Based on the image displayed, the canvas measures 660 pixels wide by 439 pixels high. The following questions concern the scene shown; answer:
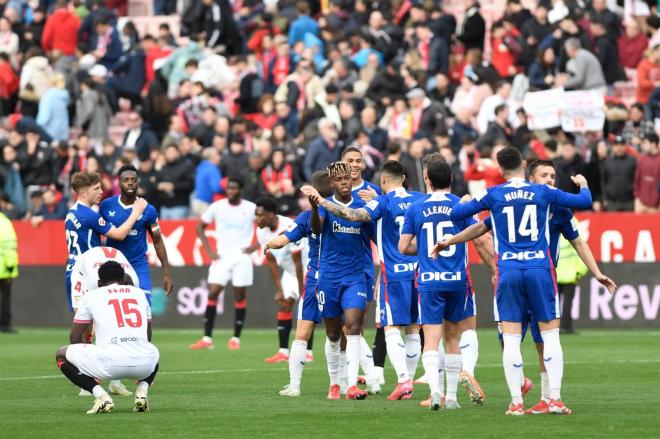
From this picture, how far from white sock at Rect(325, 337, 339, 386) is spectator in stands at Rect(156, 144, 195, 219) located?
15.0 m

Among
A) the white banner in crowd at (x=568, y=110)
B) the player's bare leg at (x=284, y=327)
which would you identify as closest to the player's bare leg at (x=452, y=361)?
the player's bare leg at (x=284, y=327)

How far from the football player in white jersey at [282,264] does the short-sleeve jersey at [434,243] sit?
5.85 meters

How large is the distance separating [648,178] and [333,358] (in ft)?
42.6

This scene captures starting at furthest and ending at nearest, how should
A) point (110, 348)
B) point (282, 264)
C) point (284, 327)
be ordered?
point (282, 264) → point (284, 327) → point (110, 348)

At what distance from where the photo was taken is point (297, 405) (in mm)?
14898

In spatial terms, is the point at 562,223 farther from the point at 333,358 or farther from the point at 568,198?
the point at 333,358

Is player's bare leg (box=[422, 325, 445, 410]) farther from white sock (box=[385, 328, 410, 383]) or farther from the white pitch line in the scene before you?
the white pitch line

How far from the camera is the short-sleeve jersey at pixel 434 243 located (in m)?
14.3

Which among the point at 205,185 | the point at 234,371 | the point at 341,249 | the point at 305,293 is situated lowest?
the point at 234,371

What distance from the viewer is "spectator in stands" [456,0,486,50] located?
32.7 metres

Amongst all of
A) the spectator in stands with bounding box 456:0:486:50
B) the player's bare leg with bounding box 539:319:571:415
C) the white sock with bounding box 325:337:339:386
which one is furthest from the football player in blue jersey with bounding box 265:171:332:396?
the spectator in stands with bounding box 456:0:486:50

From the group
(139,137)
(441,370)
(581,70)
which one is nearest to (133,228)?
(441,370)

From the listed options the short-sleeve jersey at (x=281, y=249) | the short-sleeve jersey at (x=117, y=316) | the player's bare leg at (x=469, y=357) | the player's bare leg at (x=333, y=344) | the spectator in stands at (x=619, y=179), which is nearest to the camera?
the short-sleeve jersey at (x=117, y=316)

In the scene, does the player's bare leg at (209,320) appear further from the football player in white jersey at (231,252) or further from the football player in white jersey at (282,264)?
the football player in white jersey at (282,264)
